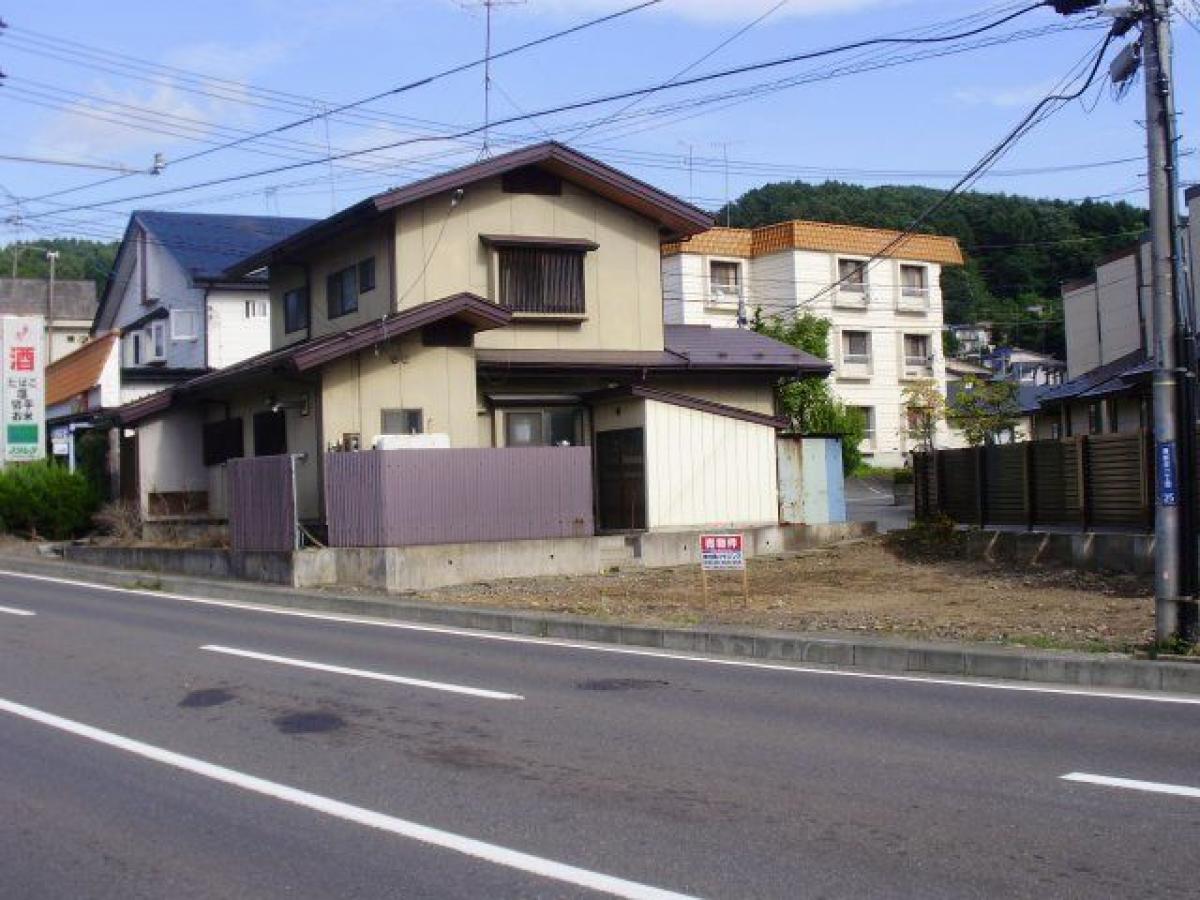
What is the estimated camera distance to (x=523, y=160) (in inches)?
995

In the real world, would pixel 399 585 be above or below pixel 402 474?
below

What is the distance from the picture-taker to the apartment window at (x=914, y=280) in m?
54.3

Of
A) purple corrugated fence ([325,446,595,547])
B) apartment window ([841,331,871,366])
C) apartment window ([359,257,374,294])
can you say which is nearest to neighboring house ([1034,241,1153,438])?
apartment window ([841,331,871,366])

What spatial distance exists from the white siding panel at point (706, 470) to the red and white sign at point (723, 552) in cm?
827

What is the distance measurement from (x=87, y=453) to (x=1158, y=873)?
29.2 metres

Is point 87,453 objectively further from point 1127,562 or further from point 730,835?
point 730,835

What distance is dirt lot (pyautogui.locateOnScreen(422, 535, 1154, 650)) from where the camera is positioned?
13555 millimetres

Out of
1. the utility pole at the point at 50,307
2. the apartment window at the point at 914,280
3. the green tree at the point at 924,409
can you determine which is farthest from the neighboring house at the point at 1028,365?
the utility pole at the point at 50,307

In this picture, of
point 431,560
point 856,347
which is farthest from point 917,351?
point 431,560

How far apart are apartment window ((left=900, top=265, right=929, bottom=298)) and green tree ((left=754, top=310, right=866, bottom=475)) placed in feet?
21.4

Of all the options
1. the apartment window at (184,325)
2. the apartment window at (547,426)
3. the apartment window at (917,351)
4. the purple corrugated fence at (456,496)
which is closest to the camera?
the purple corrugated fence at (456,496)

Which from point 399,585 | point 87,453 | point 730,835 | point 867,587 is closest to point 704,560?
point 867,587

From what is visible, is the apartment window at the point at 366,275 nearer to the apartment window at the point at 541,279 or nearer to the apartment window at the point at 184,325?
the apartment window at the point at 541,279

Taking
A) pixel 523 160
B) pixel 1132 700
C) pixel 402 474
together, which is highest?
pixel 523 160
